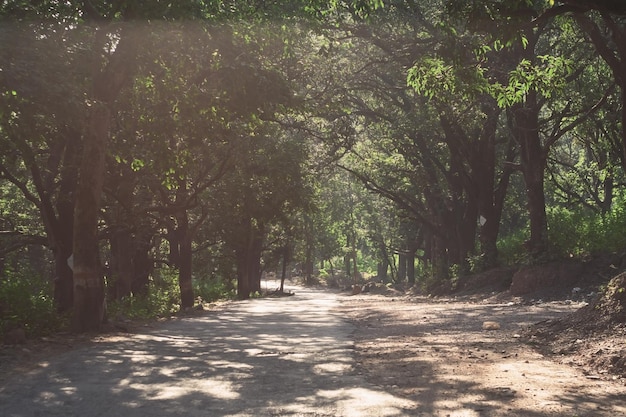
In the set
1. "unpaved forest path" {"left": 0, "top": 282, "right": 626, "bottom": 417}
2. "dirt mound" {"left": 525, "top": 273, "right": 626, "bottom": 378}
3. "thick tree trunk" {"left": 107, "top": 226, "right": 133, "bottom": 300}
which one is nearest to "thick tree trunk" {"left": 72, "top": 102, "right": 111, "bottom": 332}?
"unpaved forest path" {"left": 0, "top": 282, "right": 626, "bottom": 417}

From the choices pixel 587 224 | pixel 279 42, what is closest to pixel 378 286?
pixel 587 224

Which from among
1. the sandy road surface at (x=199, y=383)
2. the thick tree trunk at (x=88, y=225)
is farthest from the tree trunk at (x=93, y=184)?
the sandy road surface at (x=199, y=383)

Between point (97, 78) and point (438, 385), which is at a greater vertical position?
point (97, 78)

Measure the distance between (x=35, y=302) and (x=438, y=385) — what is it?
9579 millimetres

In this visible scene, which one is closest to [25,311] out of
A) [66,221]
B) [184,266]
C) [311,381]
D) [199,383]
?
[66,221]

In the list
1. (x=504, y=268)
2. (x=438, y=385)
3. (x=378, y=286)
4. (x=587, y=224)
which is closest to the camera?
(x=438, y=385)

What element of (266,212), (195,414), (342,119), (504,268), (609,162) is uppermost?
(342,119)

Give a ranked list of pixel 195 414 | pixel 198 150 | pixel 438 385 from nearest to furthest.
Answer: pixel 195 414 → pixel 438 385 → pixel 198 150

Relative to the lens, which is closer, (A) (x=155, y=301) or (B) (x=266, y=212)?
(A) (x=155, y=301)

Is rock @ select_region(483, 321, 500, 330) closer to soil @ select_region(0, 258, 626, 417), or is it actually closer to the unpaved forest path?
soil @ select_region(0, 258, 626, 417)

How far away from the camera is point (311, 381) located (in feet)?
26.2

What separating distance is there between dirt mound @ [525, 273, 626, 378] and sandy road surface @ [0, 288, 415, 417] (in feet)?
9.79

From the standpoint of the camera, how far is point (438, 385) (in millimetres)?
7473

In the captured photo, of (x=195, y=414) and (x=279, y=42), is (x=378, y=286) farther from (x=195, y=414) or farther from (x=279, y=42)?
(x=195, y=414)
